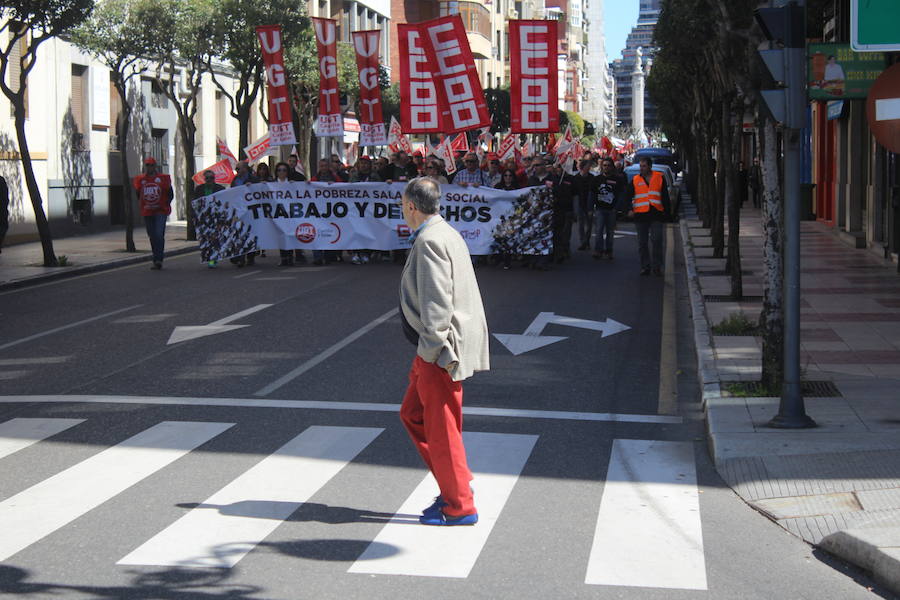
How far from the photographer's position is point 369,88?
29.6 metres

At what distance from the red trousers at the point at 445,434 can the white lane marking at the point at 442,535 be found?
15 centimetres

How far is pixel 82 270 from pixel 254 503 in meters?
15.8

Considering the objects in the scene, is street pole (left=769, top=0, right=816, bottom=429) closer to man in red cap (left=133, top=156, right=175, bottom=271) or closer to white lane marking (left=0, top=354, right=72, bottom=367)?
white lane marking (left=0, top=354, right=72, bottom=367)

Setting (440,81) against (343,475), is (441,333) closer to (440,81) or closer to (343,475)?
(343,475)

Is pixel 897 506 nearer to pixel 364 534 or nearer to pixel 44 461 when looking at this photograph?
pixel 364 534

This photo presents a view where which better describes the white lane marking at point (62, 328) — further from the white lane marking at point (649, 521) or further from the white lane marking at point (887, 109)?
the white lane marking at point (887, 109)

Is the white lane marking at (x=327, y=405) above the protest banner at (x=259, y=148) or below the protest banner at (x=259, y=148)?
below

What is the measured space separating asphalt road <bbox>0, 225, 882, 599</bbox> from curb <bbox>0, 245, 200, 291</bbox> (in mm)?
5486

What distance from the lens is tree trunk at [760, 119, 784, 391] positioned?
9.38 m

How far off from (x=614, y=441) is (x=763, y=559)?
8.36 feet

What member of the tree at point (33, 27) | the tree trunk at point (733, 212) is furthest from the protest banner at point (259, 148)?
the tree trunk at point (733, 212)

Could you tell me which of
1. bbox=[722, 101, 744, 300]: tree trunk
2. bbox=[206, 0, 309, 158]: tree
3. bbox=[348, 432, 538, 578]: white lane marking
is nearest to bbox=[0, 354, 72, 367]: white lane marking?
bbox=[348, 432, 538, 578]: white lane marking

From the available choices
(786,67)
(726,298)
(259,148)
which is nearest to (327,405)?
(786,67)

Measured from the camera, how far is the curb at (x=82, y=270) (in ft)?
62.5
